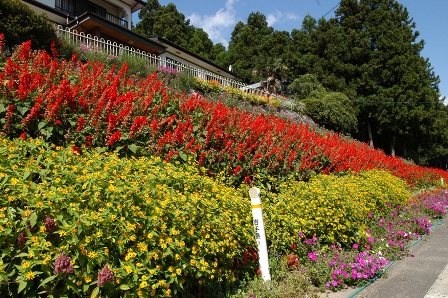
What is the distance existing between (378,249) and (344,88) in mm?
30169

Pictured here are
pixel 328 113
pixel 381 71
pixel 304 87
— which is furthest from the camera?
pixel 381 71

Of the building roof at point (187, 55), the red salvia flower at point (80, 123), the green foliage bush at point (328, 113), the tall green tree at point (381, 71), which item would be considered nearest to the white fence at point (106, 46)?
the green foliage bush at point (328, 113)

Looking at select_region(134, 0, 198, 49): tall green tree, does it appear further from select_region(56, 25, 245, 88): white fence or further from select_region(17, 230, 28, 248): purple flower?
select_region(17, 230, 28, 248): purple flower

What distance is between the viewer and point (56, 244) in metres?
2.23

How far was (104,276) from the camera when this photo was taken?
209cm

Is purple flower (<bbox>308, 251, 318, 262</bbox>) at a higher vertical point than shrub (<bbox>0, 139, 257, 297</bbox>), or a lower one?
lower

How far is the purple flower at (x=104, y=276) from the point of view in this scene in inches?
82.0

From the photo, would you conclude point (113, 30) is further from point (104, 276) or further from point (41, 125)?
point (104, 276)

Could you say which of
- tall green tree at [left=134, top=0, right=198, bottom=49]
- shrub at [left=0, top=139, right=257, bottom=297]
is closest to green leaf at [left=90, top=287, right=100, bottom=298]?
shrub at [left=0, top=139, right=257, bottom=297]

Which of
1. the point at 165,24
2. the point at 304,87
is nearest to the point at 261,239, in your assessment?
the point at 304,87

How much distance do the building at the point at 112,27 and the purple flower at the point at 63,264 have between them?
11.2 m

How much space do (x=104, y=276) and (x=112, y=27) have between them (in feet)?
64.7

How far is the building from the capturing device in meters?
15.8

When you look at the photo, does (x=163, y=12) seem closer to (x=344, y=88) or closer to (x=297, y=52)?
(x=297, y=52)
